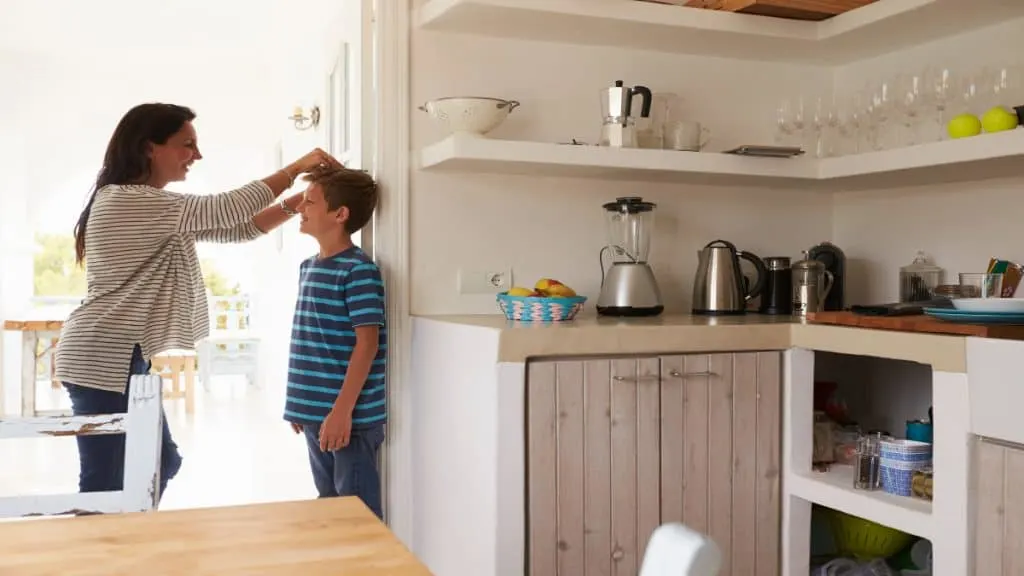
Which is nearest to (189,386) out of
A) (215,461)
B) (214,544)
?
(215,461)

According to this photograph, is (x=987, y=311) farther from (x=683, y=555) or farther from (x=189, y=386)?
(x=189, y=386)

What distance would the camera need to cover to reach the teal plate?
1.81m

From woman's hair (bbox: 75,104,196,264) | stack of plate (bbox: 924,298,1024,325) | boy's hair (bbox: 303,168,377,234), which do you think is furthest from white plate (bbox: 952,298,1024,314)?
woman's hair (bbox: 75,104,196,264)

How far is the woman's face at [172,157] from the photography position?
247 centimetres

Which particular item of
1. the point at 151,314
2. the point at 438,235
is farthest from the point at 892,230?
the point at 151,314

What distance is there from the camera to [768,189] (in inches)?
115

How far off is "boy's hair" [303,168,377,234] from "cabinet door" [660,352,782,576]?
2.79ft

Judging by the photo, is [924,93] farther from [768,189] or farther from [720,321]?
[720,321]

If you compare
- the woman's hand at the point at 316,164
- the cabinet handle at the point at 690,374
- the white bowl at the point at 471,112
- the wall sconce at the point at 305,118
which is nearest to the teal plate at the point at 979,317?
the cabinet handle at the point at 690,374

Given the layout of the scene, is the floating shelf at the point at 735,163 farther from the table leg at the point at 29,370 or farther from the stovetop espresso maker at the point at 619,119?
the table leg at the point at 29,370

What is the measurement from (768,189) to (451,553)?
1.47 metres

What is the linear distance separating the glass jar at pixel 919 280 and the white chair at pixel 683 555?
7.30 feet

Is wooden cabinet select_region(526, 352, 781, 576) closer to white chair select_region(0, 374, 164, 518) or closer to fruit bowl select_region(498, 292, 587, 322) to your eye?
fruit bowl select_region(498, 292, 587, 322)

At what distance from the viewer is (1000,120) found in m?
2.14
